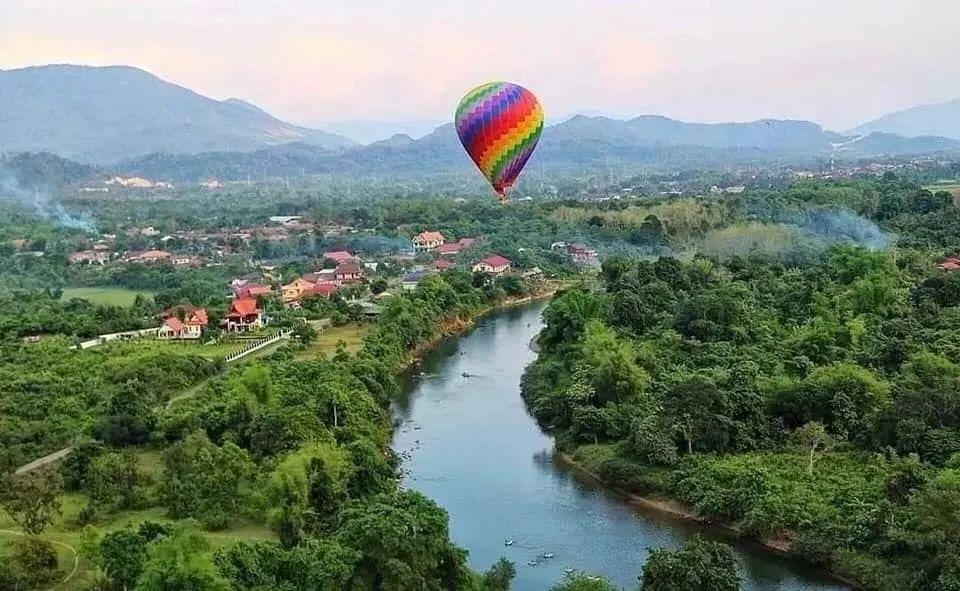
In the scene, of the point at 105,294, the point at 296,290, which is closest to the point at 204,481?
the point at 296,290

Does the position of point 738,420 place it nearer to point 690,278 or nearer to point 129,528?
point 129,528

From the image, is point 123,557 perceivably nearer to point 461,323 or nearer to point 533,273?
point 461,323

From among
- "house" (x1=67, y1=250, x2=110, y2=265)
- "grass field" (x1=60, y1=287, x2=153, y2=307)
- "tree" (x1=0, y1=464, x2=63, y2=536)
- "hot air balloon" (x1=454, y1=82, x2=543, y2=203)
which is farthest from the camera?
"house" (x1=67, y1=250, x2=110, y2=265)

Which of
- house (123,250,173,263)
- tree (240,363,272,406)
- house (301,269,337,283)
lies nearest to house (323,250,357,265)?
house (301,269,337,283)

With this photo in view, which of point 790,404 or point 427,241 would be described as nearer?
point 790,404

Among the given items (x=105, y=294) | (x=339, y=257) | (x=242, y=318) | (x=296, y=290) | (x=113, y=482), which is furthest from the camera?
(x=339, y=257)

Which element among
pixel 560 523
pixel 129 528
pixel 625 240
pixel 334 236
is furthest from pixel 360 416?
pixel 334 236

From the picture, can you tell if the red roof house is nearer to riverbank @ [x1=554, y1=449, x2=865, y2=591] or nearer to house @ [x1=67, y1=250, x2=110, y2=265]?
house @ [x1=67, y1=250, x2=110, y2=265]

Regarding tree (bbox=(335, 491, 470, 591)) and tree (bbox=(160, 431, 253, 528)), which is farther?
tree (bbox=(160, 431, 253, 528))
